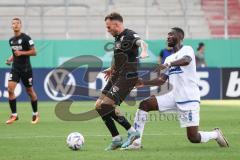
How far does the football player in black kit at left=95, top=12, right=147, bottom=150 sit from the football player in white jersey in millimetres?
225

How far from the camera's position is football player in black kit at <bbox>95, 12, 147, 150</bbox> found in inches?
483

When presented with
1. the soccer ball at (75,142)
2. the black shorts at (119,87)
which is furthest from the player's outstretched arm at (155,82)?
the soccer ball at (75,142)

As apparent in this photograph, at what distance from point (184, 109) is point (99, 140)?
7.55 feet

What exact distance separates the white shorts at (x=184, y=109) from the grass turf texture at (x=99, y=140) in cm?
48

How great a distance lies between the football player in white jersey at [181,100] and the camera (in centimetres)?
1212

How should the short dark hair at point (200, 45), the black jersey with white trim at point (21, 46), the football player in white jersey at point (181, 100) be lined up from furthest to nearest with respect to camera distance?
the short dark hair at point (200, 45) < the black jersey with white trim at point (21, 46) < the football player in white jersey at point (181, 100)

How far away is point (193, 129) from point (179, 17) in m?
20.4

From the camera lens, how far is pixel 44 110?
23391mm

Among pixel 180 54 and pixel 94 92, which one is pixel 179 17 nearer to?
pixel 94 92

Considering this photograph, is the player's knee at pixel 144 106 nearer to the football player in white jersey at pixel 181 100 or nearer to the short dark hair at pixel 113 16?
the football player in white jersey at pixel 181 100

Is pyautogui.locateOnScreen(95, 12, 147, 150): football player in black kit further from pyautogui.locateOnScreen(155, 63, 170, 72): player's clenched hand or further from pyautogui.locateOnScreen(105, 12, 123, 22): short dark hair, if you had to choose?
pyautogui.locateOnScreen(155, 63, 170, 72): player's clenched hand

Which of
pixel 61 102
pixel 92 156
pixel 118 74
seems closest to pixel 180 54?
pixel 118 74

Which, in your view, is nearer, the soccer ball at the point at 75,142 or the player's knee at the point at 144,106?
the soccer ball at the point at 75,142

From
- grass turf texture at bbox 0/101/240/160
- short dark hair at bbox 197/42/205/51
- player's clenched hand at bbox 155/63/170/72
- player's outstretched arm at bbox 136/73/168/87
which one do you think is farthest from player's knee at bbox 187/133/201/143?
short dark hair at bbox 197/42/205/51
